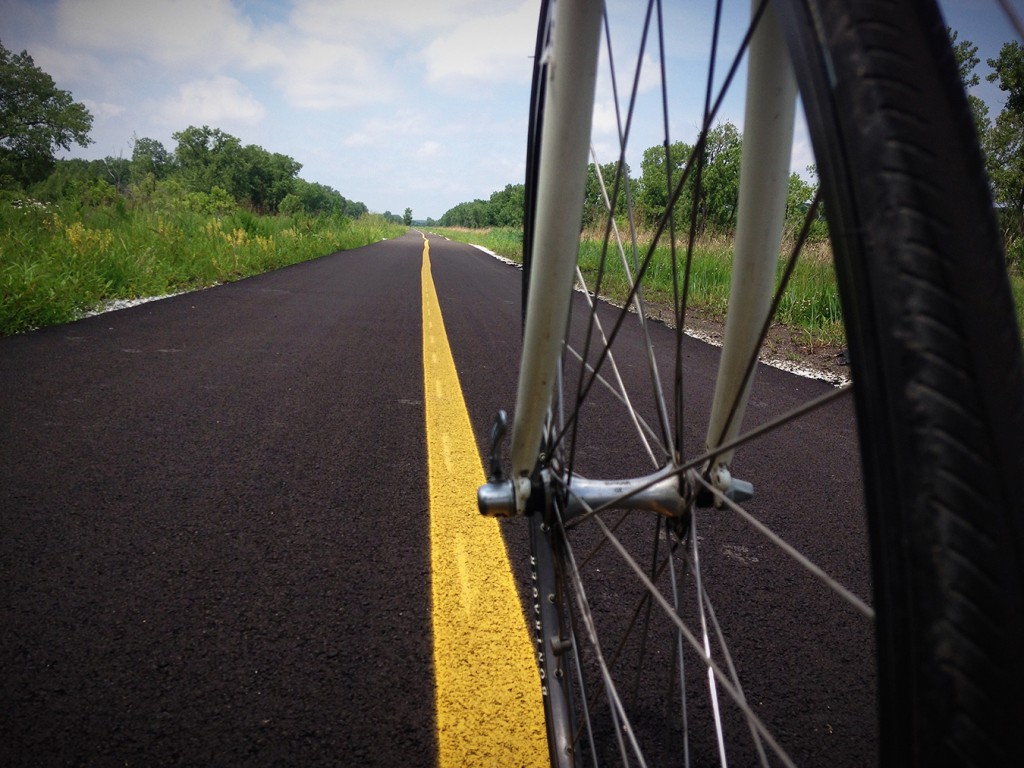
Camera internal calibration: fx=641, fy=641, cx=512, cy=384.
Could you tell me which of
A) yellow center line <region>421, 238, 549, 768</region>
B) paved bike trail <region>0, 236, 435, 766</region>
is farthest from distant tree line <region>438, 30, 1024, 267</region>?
paved bike trail <region>0, 236, 435, 766</region>

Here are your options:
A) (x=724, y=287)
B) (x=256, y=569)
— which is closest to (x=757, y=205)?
(x=256, y=569)

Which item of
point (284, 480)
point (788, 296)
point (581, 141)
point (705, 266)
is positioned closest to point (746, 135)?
point (581, 141)

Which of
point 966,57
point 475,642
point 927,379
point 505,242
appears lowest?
point 475,642

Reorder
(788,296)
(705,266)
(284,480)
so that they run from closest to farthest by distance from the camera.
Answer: (284,480)
(788,296)
(705,266)

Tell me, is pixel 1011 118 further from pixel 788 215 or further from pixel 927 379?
pixel 788 215

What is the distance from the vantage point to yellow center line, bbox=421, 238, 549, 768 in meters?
1.15

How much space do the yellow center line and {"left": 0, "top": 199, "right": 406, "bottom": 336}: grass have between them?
13.3 ft

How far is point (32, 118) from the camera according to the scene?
35375 mm

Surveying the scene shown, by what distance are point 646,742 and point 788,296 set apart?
5396mm

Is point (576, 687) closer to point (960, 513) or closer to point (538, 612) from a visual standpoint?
point (538, 612)

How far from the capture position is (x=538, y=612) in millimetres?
1251

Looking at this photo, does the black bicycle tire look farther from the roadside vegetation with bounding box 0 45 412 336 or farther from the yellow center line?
the roadside vegetation with bounding box 0 45 412 336

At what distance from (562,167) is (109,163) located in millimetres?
14375

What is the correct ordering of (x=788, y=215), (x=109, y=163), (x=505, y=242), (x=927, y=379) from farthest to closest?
(x=505, y=242), (x=109, y=163), (x=788, y=215), (x=927, y=379)
